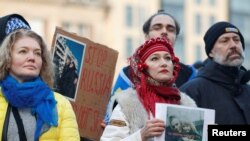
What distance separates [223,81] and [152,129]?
140cm

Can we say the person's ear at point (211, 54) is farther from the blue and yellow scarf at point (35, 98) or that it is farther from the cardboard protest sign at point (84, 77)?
the blue and yellow scarf at point (35, 98)

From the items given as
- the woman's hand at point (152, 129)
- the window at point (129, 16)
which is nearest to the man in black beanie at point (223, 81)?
the woman's hand at point (152, 129)

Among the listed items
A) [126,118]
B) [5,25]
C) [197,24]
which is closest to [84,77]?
[5,25]

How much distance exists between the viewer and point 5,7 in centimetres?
4503

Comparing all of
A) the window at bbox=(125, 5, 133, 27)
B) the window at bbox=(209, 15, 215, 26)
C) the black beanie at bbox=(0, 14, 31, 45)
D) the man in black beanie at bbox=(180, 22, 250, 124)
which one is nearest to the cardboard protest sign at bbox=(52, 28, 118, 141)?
the black beanie at bbox=(0, 14, 31, 45)

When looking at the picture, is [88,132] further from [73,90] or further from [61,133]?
[61,133]

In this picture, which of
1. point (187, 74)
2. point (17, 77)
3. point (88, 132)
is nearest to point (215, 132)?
point (17, 77)

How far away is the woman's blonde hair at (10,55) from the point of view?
5.54m

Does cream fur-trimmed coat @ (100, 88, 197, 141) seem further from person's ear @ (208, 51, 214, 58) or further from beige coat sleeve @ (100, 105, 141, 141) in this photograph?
person's ear @ (208, 51, 214, 58)

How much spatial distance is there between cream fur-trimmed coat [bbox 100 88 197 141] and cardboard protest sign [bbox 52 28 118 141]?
786 mm

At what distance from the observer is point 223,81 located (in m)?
6.56

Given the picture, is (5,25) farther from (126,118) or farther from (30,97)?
(126,118)

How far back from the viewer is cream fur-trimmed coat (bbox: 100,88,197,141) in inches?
217

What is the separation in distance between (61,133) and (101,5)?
41.4 meters
